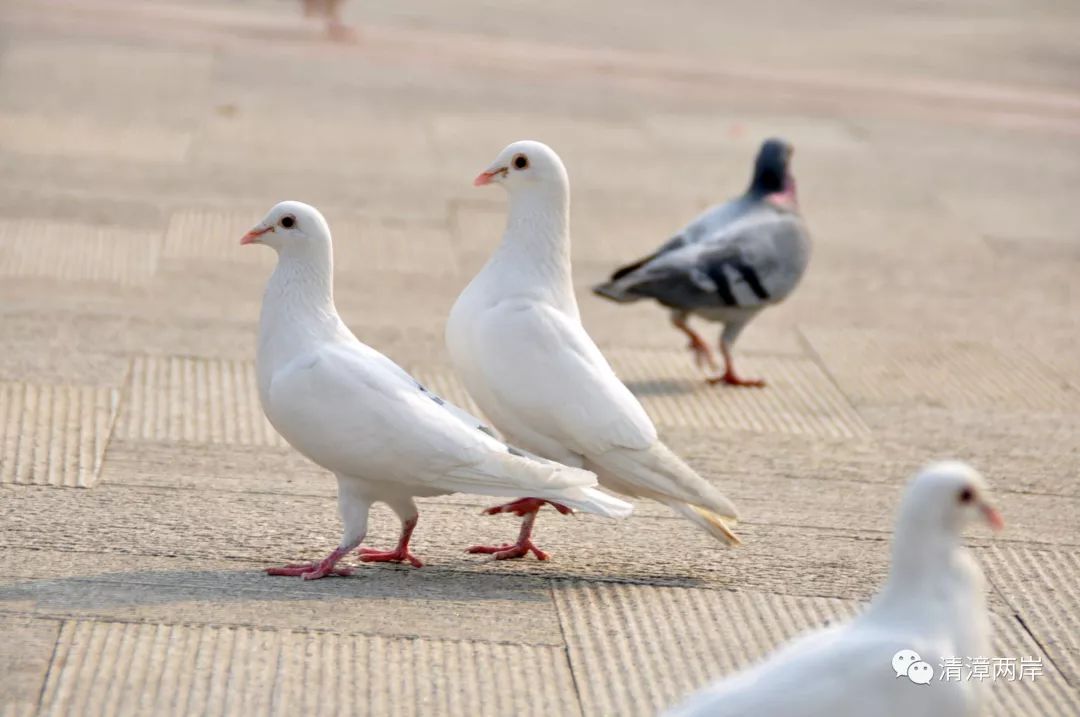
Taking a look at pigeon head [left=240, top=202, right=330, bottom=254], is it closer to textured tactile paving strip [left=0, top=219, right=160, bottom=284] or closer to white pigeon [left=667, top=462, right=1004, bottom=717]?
white pigeon [left=667, top=462, right=1004, bottom=717]

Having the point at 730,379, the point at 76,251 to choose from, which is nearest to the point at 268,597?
the point at 730,379

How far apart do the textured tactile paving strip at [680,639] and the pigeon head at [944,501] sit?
39.7 inches

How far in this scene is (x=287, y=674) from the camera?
3.87 metres

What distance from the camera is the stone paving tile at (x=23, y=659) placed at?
11.8ft

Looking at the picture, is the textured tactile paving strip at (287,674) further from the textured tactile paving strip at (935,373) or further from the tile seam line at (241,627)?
the textured tactile paving strip at (935,373)

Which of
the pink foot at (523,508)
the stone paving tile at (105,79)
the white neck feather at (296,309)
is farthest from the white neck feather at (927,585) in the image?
the stone paving tile at (105,79)

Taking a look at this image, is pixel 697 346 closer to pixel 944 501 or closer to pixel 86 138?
pixel 944 501

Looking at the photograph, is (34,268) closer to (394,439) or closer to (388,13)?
(394,439)

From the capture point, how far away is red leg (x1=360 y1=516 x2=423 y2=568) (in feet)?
15.2

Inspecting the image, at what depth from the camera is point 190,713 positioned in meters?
3.63

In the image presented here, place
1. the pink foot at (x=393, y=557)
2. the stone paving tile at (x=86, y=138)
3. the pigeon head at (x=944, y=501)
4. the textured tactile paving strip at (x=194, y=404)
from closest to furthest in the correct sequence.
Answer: the pigeon head at (x=944, y=501) < the pink foot at (x=393, y=557) < the textured tactile paving strip at (x=194, y=404) < the stone paving tile at (x=86, y=138)

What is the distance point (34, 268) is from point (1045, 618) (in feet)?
16.8

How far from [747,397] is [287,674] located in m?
3.54

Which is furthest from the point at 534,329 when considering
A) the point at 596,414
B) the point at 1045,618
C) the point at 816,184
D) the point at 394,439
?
the point at 816,184
